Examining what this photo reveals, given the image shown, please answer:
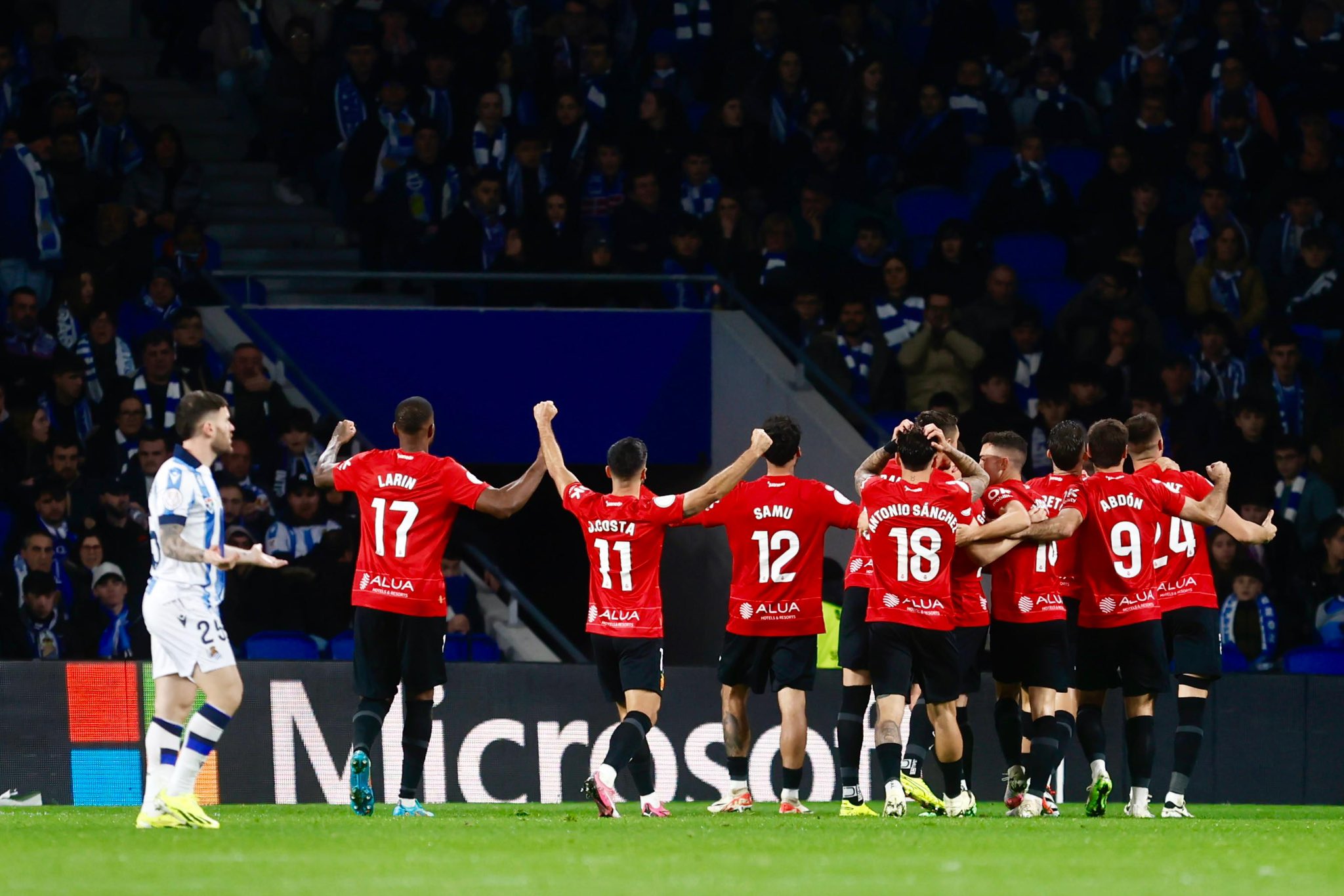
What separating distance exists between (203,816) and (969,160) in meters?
12.5


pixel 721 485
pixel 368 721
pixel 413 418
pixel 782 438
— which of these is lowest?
pixel 368 721

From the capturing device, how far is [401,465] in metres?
11.7

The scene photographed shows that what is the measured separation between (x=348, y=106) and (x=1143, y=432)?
1011cm

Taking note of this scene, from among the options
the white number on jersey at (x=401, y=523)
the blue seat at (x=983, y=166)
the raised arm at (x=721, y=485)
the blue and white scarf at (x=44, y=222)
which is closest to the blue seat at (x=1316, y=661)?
the blue seat at (x=983, y=166)

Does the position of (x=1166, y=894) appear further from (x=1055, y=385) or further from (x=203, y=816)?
(x=1055, y=385)

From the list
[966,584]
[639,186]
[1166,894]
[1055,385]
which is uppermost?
[639,186]

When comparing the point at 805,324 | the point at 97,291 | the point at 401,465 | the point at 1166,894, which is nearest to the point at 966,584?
the point at 401,465

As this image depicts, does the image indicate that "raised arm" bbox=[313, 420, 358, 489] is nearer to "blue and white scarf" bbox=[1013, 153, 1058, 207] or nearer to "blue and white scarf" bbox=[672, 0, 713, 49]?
"blue and white scarf" bbox=[1013, 153, 1058, 207]

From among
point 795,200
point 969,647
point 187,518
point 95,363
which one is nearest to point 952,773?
point 969,647

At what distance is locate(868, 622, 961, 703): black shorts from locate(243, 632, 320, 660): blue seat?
540 cm

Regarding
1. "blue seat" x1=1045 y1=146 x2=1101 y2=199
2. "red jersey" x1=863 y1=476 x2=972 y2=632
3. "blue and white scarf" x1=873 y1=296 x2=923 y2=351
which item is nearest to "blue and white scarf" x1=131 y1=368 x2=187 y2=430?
"blue and white scarf" x1=873 y1=296 x2=923 y2=351

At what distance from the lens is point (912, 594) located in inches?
451

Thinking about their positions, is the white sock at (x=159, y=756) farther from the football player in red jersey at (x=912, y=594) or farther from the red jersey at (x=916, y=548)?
the red jersey at (x=916, y=548)

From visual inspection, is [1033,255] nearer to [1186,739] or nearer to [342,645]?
[342,645]
